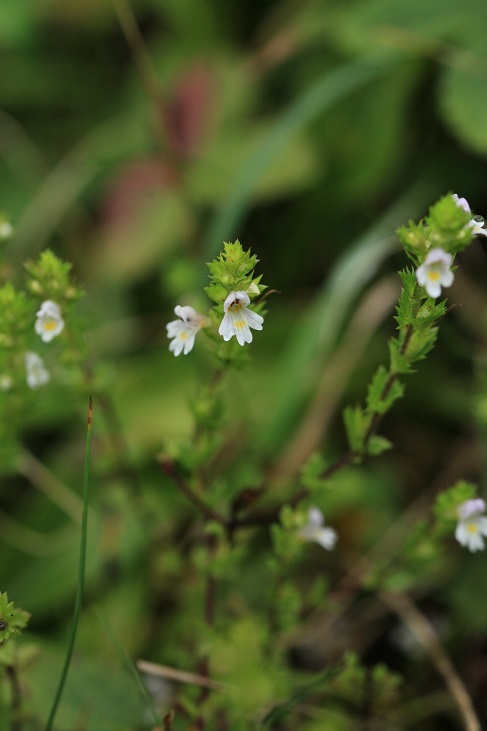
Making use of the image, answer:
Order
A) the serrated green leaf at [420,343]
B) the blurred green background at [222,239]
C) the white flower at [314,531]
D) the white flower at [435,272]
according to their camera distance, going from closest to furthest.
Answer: the white flower at [435,272] < the serrated green leaf at [420,343] < the white flower at [314,531] < the blurred green background at [222,239]

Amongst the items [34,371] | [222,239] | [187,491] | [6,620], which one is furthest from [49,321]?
[222,239]

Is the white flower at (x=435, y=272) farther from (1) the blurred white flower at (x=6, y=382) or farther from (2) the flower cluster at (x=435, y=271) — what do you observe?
(1) the blurred white flower at (x=6, y=382)

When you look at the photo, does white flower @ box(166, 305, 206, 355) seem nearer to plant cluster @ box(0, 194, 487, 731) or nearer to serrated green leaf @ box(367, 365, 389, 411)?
plant cluster @ box(0, 194, 487, 731)

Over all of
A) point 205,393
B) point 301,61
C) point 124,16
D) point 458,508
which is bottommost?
point 458,508

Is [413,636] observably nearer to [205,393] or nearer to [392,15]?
[205,393]

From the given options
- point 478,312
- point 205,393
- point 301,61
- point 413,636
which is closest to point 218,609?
point 413,636

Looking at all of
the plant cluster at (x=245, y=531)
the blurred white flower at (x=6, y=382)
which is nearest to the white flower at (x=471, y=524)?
the plant cluster at (x=245, y=531)
